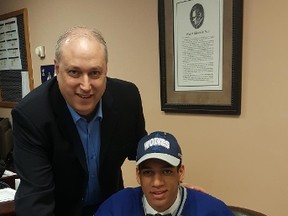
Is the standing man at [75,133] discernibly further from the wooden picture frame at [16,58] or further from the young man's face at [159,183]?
the wooden picture frame at [16,58]

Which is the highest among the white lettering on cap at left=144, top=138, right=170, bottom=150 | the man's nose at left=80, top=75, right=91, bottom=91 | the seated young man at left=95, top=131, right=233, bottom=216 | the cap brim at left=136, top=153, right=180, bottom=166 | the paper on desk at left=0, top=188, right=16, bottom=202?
the man's nose at left=80, top=75, right=91, bottom=91

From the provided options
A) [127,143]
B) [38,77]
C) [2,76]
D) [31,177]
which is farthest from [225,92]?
[2,76]

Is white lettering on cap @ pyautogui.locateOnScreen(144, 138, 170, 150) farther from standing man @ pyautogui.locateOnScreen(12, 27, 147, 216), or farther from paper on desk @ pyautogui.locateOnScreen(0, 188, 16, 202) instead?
paper on desk @ pyautogui.locateOnScreen(0, 188, 16, 202)

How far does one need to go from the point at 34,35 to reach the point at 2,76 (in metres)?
0.81

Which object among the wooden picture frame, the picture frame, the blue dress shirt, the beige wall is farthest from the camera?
the wooden picture frame

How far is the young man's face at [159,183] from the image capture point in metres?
1.25

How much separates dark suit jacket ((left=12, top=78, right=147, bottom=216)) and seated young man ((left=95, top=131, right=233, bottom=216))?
152 millimetres

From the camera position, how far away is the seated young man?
1.26 m

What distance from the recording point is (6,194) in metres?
1.90

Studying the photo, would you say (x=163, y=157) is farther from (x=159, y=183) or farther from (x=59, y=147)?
(x=59, y=147)

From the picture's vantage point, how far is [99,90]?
1218 millimetres

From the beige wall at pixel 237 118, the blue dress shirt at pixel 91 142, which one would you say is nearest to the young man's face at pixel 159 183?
the blue dress shirt at pixel 91 142

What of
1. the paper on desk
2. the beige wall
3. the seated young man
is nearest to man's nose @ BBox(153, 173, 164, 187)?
the seated young man

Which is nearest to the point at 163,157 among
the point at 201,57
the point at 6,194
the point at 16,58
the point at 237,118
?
the point at 237,118
